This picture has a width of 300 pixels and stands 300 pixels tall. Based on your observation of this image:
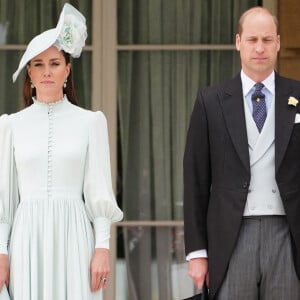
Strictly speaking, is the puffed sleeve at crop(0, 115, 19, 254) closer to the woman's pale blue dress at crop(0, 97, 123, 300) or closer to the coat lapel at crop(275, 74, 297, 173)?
the woman's pale blue dress at crop(0, 97, 123, 300)

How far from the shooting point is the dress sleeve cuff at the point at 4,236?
4.77 metres

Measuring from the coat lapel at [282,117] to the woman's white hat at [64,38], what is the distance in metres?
0.90

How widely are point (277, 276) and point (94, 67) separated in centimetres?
342

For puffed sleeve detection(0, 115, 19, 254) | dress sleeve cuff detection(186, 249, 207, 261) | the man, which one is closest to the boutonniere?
the man

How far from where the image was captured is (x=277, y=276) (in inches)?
184

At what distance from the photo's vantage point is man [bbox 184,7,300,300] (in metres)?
4.70

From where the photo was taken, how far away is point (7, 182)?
15.9 feet

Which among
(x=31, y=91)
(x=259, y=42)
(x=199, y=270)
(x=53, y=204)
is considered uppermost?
(x=259, y=42)

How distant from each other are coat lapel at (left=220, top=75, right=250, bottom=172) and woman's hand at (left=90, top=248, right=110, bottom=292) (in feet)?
2.37

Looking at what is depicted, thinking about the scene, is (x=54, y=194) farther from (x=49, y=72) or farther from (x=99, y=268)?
(x=49, y=72)

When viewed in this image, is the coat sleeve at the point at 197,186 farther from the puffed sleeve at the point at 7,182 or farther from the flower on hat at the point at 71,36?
the puffed sleeve at the point at 7,182

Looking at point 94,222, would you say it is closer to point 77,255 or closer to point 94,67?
point 77,255

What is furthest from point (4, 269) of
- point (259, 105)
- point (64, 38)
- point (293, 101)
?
→ point (293, 101)

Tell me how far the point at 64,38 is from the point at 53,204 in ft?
2.40
